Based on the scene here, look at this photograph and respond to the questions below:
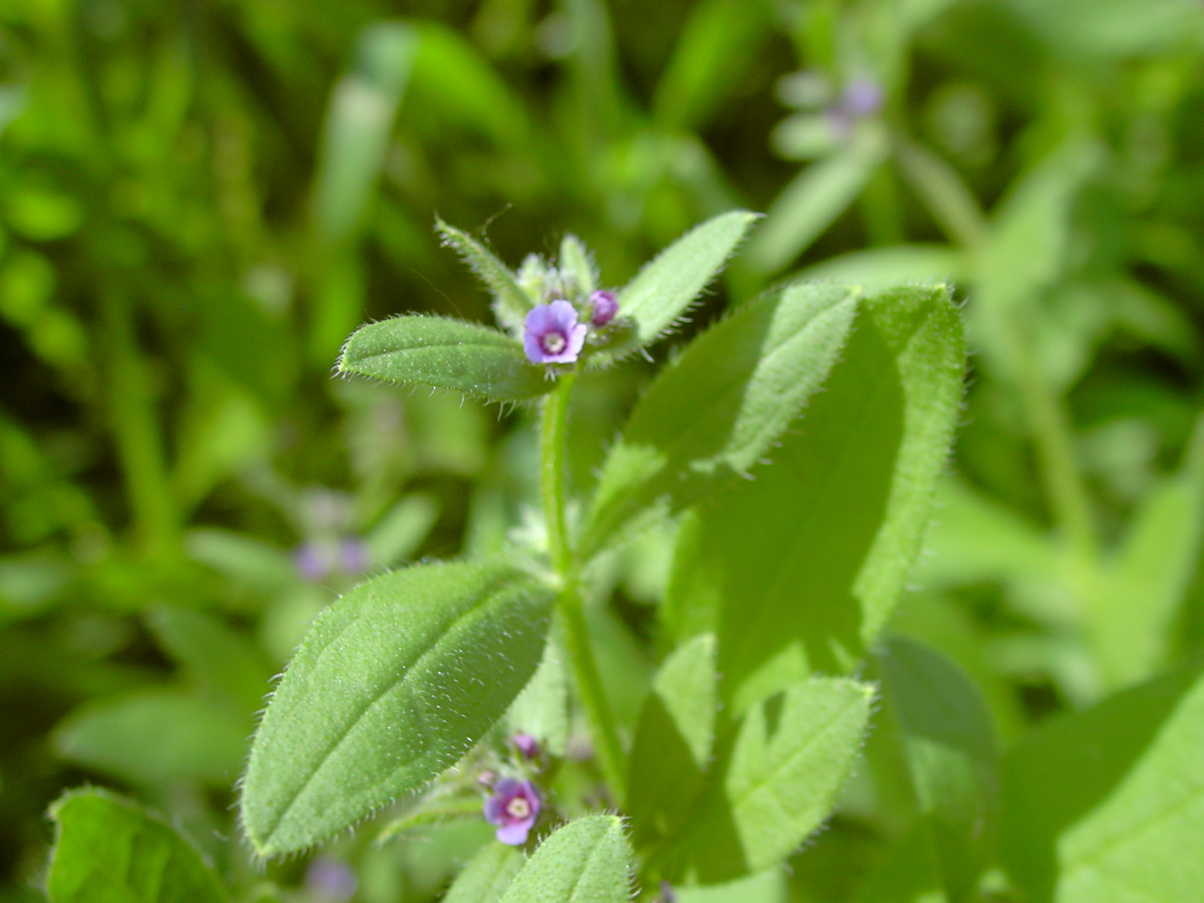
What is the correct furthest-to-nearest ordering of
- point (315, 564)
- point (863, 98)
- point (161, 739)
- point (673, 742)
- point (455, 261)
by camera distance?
point (455, 261) < point (863, 98) < point (315, 564) < point (161, 739) < point (673, 742)

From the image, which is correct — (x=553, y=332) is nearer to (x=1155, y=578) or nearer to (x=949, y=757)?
(x=949, y=757)

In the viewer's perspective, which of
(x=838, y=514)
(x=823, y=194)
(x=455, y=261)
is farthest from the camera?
(x=455, y=261)

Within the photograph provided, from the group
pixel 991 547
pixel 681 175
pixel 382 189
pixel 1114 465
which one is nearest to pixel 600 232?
pixel 681 175

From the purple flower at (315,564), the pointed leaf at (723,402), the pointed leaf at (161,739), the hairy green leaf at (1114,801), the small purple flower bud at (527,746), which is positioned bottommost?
the hairy green leaf at (1114,801)

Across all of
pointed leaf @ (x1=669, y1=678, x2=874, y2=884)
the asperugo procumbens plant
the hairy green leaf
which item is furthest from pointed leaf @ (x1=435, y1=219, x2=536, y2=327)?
the hairy green leaf

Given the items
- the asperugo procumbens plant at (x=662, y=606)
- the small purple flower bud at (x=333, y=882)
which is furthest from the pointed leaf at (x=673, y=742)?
the small purple flower bud at (x=333, y=882)

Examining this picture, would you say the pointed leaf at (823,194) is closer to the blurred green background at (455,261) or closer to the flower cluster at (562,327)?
the blurred green background at (455,261)

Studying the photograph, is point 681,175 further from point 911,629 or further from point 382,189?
point 911,629

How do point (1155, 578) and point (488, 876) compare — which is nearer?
point (488, 876)

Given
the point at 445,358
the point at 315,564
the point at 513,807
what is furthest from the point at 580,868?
the point at 315,564
